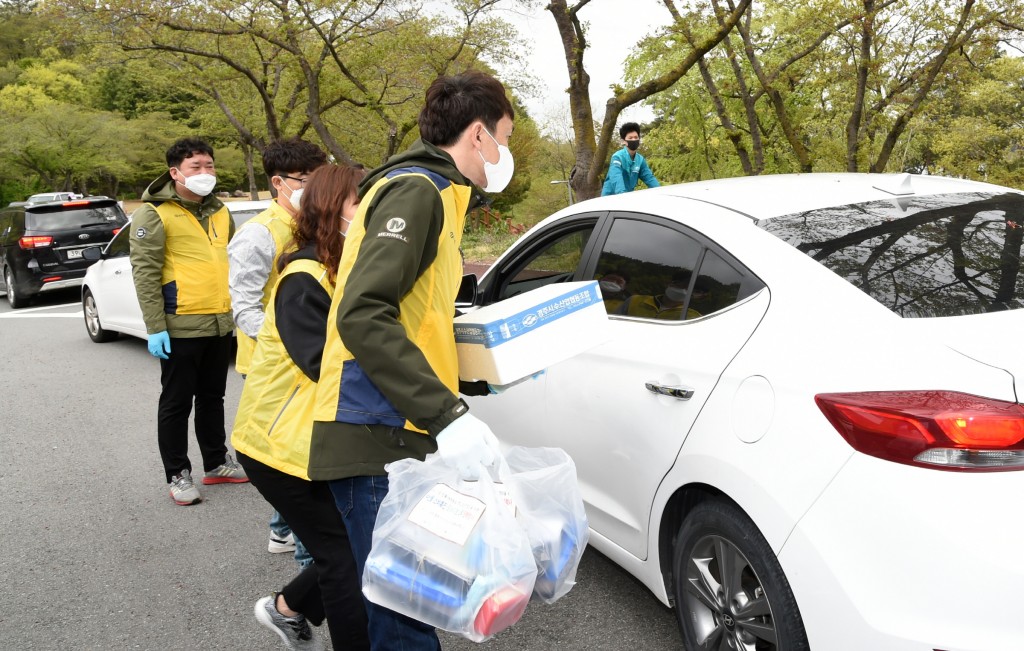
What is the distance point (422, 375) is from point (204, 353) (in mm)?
3178

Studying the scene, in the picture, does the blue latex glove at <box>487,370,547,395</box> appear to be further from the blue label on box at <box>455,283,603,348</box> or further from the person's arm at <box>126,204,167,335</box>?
the person's arm at <box>126,204,167,335</box>

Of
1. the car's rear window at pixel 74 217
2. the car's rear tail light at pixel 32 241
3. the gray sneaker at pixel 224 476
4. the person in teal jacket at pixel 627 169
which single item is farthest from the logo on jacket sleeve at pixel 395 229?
the car's rear tail light at pixel 32 241

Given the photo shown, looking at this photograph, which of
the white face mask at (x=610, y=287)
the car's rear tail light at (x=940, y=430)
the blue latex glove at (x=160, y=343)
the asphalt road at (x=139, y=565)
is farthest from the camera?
the blue latex glove at (x=160, y=343)

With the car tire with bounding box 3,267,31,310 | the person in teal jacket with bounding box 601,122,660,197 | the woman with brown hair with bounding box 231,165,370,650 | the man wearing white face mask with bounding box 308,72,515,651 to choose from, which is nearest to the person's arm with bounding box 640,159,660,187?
the person in teal jacket with bounding box 601,122,660,197

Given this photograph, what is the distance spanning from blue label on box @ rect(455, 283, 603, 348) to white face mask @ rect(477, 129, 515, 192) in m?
0.37

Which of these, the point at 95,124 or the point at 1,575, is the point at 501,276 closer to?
the point at 1,575

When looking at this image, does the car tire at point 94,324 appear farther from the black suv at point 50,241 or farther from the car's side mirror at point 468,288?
the car's side mirror at point 468,288

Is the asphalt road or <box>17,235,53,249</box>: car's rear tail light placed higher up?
the asphalt road

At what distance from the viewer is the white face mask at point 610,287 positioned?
2.96 meters

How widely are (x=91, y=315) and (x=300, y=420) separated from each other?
8770 mm

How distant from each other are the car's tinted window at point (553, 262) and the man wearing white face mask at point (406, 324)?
116 cm

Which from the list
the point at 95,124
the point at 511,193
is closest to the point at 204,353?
the point at 511,193

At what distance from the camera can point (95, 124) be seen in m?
32.8

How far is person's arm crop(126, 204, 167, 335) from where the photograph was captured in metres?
4.24
